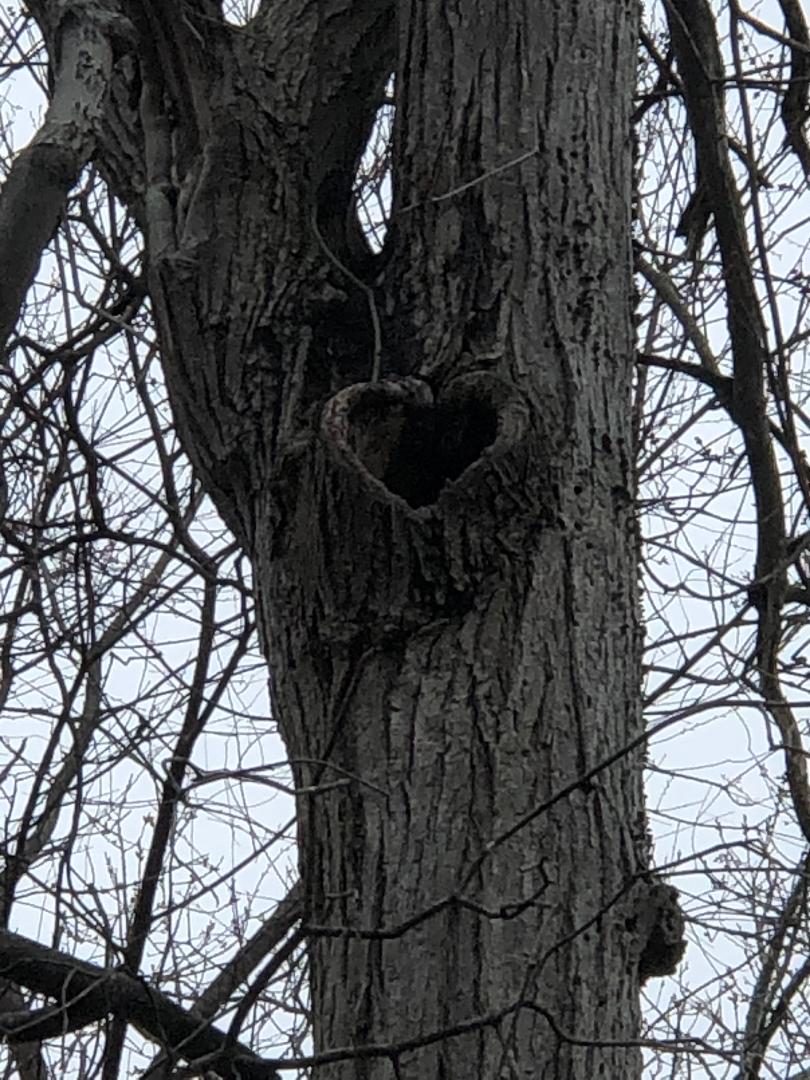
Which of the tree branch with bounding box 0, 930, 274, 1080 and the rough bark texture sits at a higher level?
the rough bark texture

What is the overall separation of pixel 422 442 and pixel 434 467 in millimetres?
39

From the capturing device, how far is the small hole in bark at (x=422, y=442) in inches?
71.9

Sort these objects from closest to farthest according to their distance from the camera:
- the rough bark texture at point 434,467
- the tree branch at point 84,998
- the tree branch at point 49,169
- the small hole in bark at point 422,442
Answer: the tree branch at point 49,169
the rough bark texture at point 434,467
the small hole in bark at point 422,442
the tree branch at point 84,998

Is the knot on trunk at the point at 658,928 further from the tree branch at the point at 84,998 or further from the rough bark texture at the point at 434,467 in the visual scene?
the tree branch at the point at 84,998

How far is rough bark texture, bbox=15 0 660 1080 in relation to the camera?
1615mm

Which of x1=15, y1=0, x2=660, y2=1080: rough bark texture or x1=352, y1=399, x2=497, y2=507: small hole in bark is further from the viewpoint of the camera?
x1=352, y1=399, x2=497, y2=507: small hole in bark

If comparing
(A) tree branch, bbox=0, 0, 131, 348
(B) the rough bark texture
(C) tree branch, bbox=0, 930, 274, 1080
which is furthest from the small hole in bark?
(C) tree branch, bbox=0, 930, 274, 1080

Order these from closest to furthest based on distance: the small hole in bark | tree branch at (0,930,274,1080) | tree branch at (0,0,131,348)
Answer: tree branch at (0,0,131,348) → the small hole in bark → tree branch at (0,930,274,1080)

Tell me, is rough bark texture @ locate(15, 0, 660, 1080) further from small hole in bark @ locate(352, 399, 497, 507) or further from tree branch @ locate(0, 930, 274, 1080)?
tree branch @ locate(0, 930, 274, 1080)

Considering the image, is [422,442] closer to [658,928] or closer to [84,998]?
[658,928]

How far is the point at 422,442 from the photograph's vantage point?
186 centimetres

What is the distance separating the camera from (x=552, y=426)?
1.85 m

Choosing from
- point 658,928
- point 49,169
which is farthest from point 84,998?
point 49,169

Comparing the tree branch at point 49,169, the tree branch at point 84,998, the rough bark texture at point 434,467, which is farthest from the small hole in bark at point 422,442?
the tree branch at point 84,998
